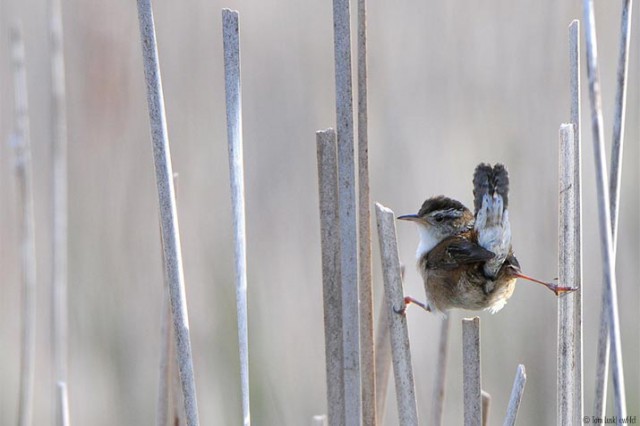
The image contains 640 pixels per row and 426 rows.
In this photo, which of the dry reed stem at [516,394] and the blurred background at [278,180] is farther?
the blurred background at [278,180]

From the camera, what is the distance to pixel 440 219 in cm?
328

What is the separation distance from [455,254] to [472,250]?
4.9 inches

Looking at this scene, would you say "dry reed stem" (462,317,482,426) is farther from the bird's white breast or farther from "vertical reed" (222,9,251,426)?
the bird's white breast

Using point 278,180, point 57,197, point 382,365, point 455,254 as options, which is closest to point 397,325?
point 382,365

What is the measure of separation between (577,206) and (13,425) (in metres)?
2.66

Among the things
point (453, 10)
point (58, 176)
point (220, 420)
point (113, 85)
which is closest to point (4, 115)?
point (113, 85)

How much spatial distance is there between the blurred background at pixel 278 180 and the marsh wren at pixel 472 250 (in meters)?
0.74

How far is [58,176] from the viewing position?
10.1ft

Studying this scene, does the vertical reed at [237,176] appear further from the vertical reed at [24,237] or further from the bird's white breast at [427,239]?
the bird's white breast at [427,239]

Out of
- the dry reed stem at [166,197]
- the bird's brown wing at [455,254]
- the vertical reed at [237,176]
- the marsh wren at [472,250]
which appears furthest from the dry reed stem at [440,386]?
the dry reed stem at [166,197]

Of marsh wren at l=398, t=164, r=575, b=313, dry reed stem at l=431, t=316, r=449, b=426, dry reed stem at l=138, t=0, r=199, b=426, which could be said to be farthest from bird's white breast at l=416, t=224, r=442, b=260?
dry reed stem at l=138, t=0, r=199, b=426

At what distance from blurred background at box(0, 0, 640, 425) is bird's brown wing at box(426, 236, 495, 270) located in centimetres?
80

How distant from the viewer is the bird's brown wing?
2.80 m

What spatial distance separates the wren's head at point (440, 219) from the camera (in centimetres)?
324
